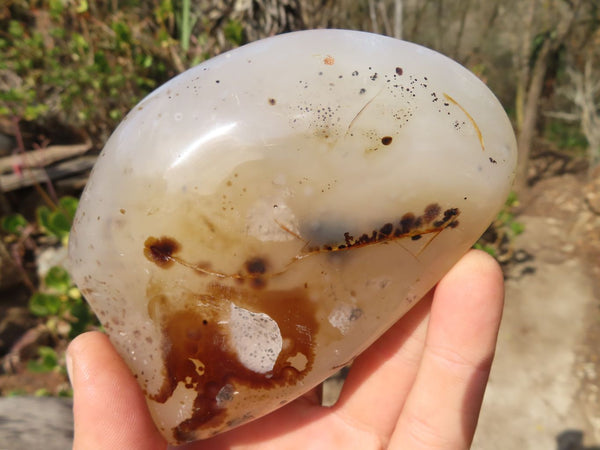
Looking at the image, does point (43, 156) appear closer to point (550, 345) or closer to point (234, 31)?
point (234, 31)

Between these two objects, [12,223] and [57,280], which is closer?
[57,280]

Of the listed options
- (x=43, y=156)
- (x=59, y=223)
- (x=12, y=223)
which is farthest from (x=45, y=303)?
(x=43, y=156)

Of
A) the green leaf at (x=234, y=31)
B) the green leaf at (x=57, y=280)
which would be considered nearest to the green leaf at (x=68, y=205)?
the green leaf at (x=57, y=280)

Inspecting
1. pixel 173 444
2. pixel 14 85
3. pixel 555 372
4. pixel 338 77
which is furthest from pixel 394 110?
pixel 14 85

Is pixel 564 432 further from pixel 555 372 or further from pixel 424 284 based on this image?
pixel 424 284

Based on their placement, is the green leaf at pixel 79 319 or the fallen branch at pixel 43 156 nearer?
the green leaf at pixel 79 319

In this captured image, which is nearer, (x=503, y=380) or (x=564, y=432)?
(x=564, y=432)

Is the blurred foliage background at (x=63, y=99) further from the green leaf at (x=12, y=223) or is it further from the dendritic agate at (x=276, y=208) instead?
the dendritic agate at (x=276, y=208)
